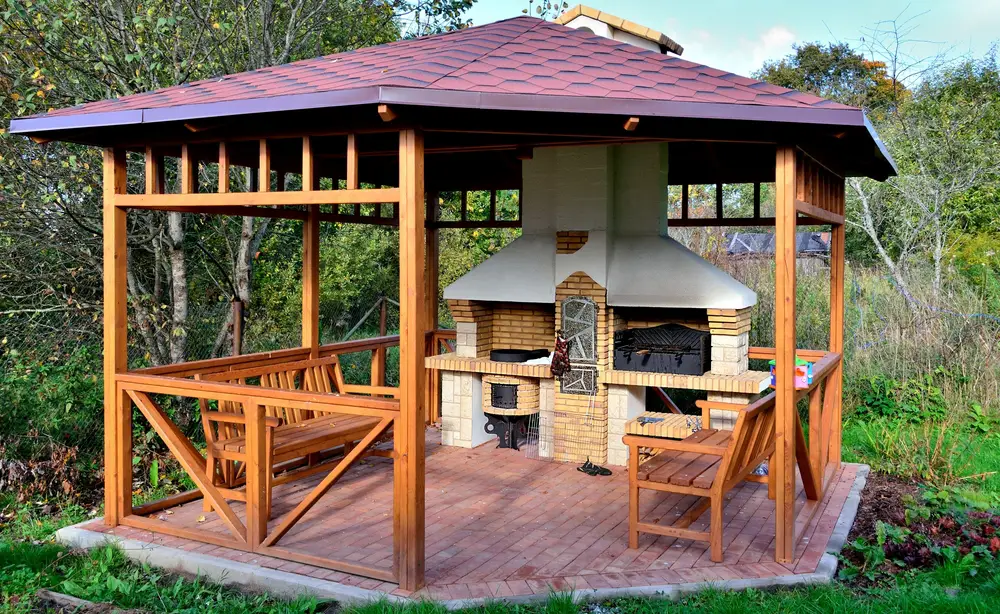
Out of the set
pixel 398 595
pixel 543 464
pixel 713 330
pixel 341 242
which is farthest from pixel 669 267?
pixel 341 242

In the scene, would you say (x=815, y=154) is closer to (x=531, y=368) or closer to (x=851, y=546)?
(x=851, y=546)

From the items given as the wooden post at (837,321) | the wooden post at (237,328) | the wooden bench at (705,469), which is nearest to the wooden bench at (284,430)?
the wooden post at (237,328)

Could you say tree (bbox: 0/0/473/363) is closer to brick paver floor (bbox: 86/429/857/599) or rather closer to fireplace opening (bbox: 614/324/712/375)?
brick paver floor (bbox: 86/429/857/599)

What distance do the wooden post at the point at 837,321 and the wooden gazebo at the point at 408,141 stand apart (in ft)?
1.48

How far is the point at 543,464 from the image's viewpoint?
727 cm

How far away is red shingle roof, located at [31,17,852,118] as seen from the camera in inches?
167

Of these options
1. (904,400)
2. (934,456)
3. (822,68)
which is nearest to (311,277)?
(934,456)

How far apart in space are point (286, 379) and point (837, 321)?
15.9ft

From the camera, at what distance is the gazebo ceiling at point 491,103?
13.6ft

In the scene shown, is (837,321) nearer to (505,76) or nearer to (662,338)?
(662,338)

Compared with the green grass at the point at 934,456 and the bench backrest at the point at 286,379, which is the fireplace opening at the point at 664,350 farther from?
the bench backrest at the point at 286,379

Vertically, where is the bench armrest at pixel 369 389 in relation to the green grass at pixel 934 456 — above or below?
above

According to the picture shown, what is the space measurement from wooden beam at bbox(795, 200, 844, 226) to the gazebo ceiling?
0.38 metres

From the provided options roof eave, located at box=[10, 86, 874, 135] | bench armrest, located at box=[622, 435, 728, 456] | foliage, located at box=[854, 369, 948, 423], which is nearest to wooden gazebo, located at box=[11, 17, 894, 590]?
roof eave, located at box=[10, 86, 874, 135]
